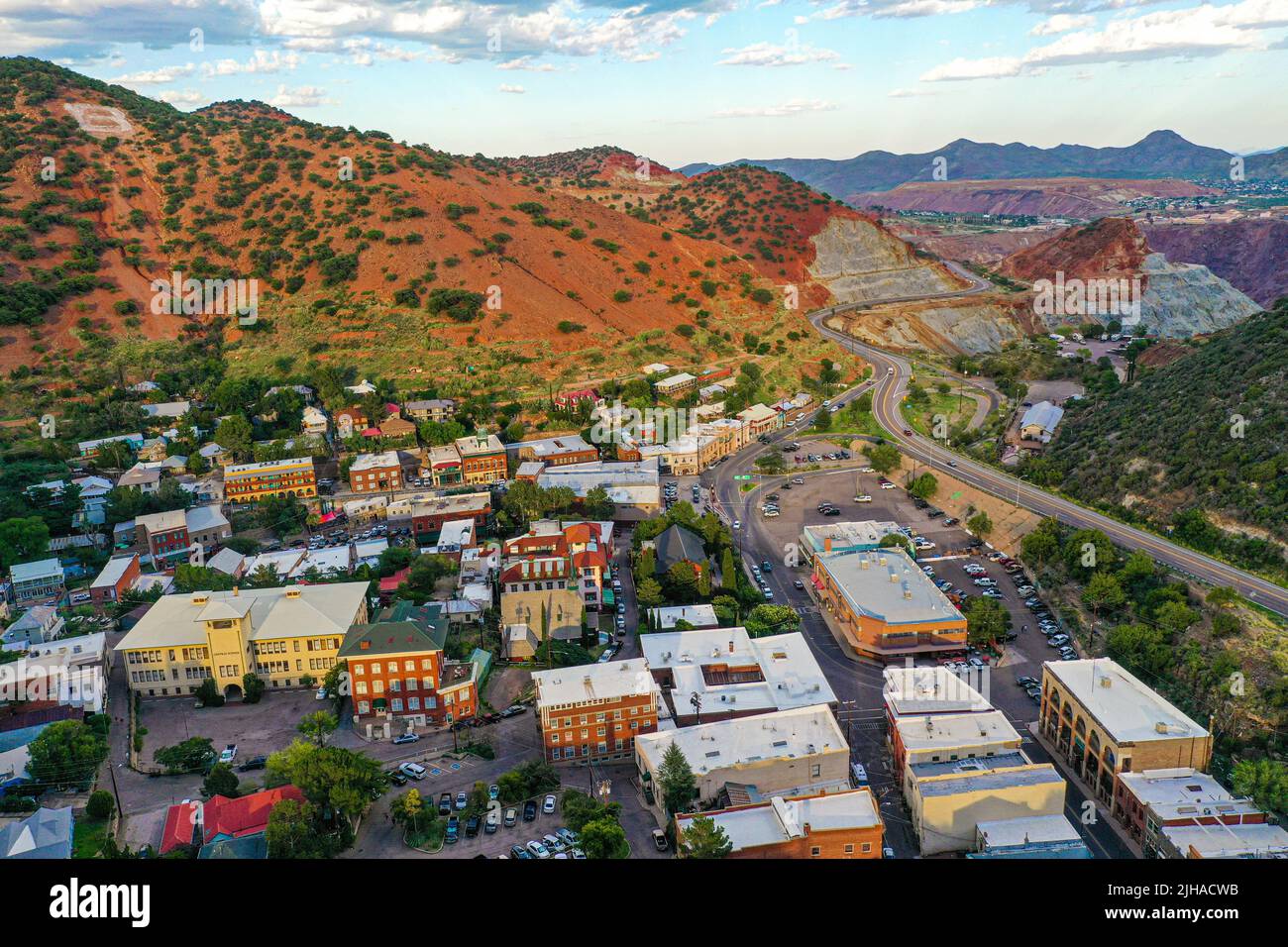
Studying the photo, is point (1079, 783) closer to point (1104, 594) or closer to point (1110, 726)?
point (1110, 726)

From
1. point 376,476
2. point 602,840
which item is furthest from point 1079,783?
point 376,476

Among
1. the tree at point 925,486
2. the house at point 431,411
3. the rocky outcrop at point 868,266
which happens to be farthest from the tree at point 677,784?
the rocky outcrop at point 868,266

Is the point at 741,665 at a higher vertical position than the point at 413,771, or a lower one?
higher

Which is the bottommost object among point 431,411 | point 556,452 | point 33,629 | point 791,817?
point 791,817

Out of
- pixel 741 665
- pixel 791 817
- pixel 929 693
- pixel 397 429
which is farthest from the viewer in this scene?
pixel 397 429

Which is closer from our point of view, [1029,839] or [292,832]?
[292,832]

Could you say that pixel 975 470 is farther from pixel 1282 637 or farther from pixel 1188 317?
pixel 1188 317
